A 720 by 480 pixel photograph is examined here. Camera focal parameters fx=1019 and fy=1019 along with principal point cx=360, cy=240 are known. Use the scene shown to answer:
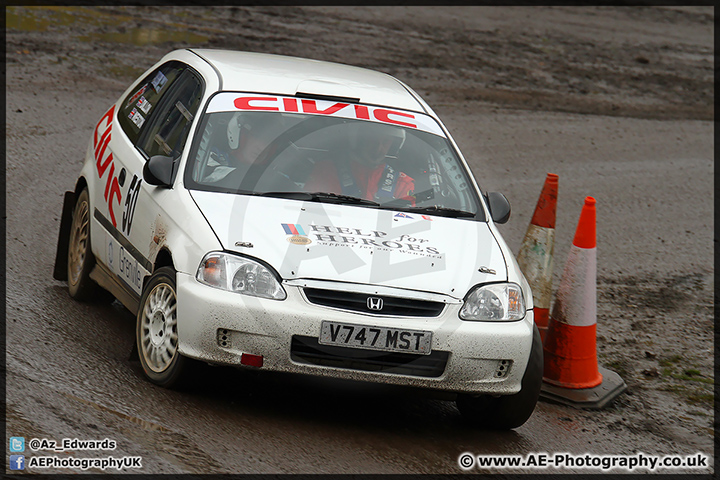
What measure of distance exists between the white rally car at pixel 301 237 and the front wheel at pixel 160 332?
11 millimetres

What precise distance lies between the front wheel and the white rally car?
0.04 feet

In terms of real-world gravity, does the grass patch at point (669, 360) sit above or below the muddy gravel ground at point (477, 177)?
below

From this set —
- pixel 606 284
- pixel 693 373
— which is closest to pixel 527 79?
pixel 606 284

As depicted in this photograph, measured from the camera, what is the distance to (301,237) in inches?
209

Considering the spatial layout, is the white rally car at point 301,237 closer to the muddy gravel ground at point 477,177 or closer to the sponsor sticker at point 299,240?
the sponsor sticker at point 299,240

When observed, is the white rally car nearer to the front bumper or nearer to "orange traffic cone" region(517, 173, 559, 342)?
the front bumper

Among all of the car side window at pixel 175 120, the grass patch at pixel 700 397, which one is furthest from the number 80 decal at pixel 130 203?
the grass patch at pixel 700 397

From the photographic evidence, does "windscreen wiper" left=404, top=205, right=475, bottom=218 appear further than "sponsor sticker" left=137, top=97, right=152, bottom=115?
No

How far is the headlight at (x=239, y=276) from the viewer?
5.04 metres

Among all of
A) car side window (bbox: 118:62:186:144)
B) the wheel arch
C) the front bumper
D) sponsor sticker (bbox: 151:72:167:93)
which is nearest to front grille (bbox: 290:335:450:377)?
the front bumper

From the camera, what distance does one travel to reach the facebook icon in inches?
165

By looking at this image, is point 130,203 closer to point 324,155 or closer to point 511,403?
point 324,155

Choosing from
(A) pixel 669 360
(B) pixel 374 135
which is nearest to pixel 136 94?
(B) pixel 374 135
